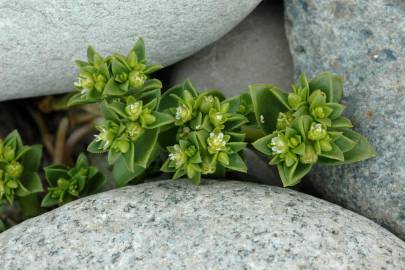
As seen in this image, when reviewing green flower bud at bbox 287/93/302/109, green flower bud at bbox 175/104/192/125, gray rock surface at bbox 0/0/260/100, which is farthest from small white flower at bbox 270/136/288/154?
gray rock surface at bbox 0/0/260/100

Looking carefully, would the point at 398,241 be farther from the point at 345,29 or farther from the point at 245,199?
the point at 345,29

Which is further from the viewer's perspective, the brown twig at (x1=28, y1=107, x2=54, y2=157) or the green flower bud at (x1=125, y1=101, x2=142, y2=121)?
the brown twig at (x1=28, y1=107, x2=54, y2=157)

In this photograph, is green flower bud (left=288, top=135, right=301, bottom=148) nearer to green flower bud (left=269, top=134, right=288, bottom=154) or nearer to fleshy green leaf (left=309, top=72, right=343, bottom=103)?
green flower bud (left=269, top=134, right=288, bottom=154)

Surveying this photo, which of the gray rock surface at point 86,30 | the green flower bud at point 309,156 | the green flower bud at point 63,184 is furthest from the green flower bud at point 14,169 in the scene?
the green flower bud at point 309,156

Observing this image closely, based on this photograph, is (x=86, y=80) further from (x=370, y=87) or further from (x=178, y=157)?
(x=370, y=87)

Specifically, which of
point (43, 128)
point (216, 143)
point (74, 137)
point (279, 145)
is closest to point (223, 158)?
point (216, 143)

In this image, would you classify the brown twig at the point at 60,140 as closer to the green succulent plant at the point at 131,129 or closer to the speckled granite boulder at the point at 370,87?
the green succulent plant at the point at 131,129

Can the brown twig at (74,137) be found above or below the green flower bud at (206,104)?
below
